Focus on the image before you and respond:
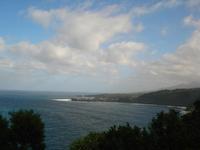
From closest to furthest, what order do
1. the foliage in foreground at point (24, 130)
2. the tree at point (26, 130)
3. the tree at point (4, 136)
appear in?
the tree at point (4, 136) → the foliage in foreground at point (24, 130) → the tree at point (26, 130)

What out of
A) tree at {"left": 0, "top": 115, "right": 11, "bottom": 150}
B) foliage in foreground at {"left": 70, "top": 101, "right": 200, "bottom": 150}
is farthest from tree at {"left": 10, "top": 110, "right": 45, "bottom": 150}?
foliage in foreground at {"left": 70, "top": 101, "right": 200, "bottom": 150}

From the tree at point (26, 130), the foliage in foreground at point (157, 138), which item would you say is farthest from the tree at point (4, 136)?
the foliage in foreground at point (157, 138)

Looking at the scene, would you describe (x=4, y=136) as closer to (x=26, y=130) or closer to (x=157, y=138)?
(x=26, y=130)

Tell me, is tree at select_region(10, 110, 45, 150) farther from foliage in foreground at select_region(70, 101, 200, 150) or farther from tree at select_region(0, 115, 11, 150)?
foliage in foreground at select_region(70, 101, 200, 150)

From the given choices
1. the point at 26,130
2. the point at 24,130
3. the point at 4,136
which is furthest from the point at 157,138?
the point at 4,136

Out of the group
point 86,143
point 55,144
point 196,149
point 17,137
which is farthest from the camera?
point 55,144

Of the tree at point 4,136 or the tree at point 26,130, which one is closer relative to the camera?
the tree at point 4,136

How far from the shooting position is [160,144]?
45500 mm

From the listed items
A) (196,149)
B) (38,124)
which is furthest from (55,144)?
(196,149)

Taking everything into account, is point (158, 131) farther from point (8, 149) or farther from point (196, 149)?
point (8, 149)

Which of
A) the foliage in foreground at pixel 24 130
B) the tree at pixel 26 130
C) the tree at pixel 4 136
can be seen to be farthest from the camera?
the tree at pixel 26 130

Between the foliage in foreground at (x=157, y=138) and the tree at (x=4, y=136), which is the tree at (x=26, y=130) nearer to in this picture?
the tree at (x=4, y=136)

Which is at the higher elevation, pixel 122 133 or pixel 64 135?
pixel 122 133

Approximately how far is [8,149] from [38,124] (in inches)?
314
